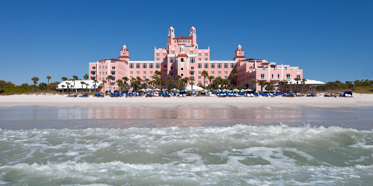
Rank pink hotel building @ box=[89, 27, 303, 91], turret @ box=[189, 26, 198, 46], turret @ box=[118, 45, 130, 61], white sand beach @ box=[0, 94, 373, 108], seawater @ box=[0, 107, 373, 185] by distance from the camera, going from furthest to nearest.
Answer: turret @ box=[118, 45, 130, 61] → turret @ box=[189, 26, 198, 46] → pink hotel building @ box=[89, 27, 303, 91] → white sand beach @ box=[0, 94, 373, 108] → seawater @ box=[0, 107, 373, 185]

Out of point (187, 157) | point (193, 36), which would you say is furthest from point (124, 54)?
point (187, 157)

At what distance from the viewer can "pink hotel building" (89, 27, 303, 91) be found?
210 feet

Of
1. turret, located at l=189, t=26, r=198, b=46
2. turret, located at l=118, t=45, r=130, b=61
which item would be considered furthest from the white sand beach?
turret, located at l=189, t=26, r=198, b=46

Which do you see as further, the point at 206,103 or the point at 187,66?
the point at 187,66

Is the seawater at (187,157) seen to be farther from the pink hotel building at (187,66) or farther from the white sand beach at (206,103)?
the pink hotel building at (187,66)

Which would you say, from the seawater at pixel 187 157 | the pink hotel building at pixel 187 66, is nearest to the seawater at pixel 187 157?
the seawater at pixel 187 157

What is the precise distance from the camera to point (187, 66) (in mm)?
73812

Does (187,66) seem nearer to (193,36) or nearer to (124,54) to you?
(193,36)

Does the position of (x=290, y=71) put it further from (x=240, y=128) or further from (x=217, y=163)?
(x=217, y=163)

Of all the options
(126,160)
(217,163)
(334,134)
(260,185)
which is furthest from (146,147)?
(334,134)

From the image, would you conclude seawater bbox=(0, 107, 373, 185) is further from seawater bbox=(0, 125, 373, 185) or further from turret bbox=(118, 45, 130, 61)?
turret bbox=(118, 45, 130, 61)

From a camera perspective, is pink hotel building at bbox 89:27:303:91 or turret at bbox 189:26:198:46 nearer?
pink hotel building at bbox 89:27:303:91

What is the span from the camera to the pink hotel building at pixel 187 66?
64000 millimetres

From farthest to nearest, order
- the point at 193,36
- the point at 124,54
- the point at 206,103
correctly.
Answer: the point at 124,54 → the point at 193,36 → the point at 206,103
